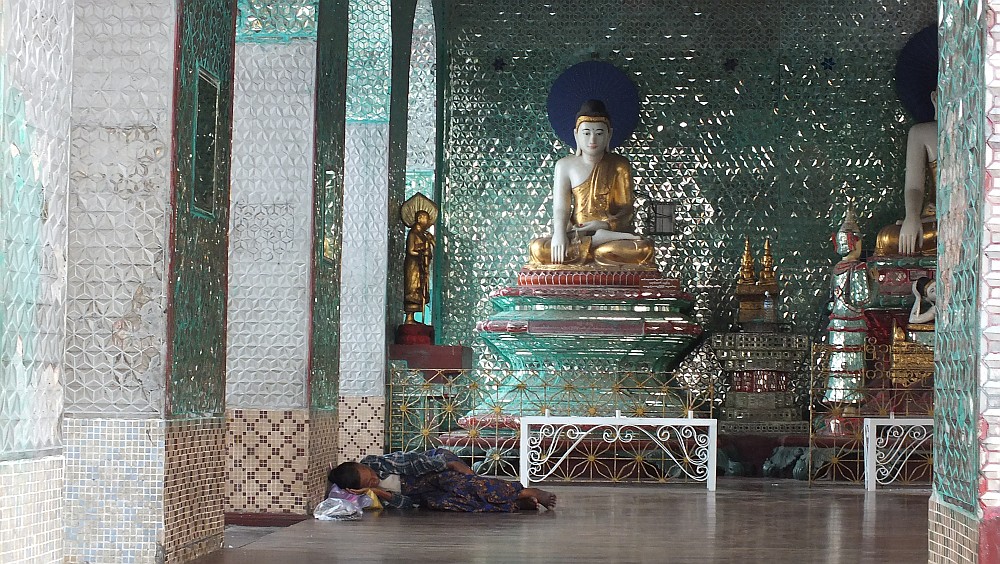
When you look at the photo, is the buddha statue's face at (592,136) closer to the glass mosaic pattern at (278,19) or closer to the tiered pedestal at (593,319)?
the tiered pedestal at (593,319)

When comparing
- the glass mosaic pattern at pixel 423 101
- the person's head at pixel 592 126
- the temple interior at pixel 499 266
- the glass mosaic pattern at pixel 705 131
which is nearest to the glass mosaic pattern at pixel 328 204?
the temple interior at pixel 499 266

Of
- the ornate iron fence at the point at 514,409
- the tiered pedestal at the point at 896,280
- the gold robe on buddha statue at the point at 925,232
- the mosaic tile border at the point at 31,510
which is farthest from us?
the gold robe on buddha statue at the point at 925,232

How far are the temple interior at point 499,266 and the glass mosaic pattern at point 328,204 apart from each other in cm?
3

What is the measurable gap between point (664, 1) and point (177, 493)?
8.01 meters

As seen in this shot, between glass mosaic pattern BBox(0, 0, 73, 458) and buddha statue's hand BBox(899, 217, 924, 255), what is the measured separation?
8095mm

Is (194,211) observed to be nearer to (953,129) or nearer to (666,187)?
(953,129)

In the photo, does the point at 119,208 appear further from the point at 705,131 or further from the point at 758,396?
the point at 705,131

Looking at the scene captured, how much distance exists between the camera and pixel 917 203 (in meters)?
10.3

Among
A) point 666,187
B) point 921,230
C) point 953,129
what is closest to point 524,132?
point 666,187

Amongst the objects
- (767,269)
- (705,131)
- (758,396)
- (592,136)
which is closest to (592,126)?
(592,136)

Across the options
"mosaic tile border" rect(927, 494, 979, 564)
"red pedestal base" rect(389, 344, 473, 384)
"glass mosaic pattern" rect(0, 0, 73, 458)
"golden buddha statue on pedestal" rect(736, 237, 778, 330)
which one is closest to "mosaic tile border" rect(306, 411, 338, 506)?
"red pedestal base" rect(389, 344, 473, 384)

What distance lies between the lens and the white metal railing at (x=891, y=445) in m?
8.23

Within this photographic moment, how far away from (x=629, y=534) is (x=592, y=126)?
5.38 meters

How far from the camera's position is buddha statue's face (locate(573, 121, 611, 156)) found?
1044 cm
